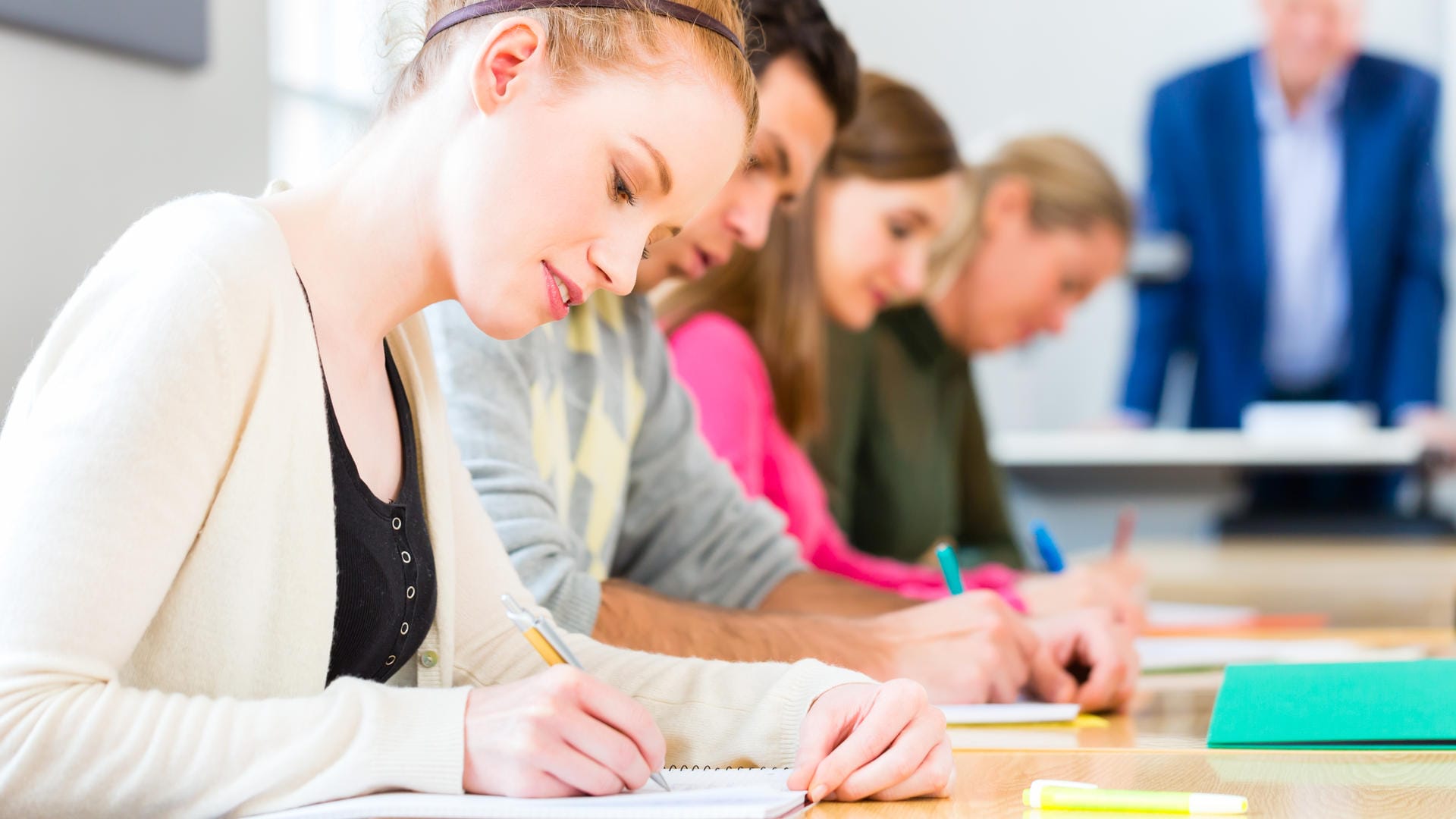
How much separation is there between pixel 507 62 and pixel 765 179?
29.1 inches

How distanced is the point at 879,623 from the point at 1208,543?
352 centimetres

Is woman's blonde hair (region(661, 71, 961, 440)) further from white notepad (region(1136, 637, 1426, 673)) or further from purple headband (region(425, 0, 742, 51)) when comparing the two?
purple headband (region(425, 0, 742, 51))

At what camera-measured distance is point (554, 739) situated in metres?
0.64

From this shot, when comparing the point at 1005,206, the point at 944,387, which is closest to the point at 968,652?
the point at 944,387

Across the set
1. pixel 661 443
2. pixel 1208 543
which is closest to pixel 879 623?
pixel 661 443

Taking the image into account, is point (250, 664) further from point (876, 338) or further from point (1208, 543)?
point (1208, 543)

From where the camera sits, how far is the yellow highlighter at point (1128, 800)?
65cm

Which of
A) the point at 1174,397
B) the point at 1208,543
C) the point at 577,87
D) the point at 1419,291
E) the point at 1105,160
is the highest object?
the point at 577,87

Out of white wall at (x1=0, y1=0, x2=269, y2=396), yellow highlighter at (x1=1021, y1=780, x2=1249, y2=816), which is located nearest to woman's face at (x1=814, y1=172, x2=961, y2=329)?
white wall at (x1=0, y1=0, x2=269, y2=396)

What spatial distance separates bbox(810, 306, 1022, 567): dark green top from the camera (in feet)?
8.28

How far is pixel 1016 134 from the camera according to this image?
177 inches

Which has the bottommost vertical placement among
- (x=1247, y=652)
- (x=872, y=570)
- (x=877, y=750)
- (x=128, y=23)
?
(x=872, y=570)

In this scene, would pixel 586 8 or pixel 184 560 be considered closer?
pixel 184 560

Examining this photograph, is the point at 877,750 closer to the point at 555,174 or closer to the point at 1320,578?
the point at 555,174
